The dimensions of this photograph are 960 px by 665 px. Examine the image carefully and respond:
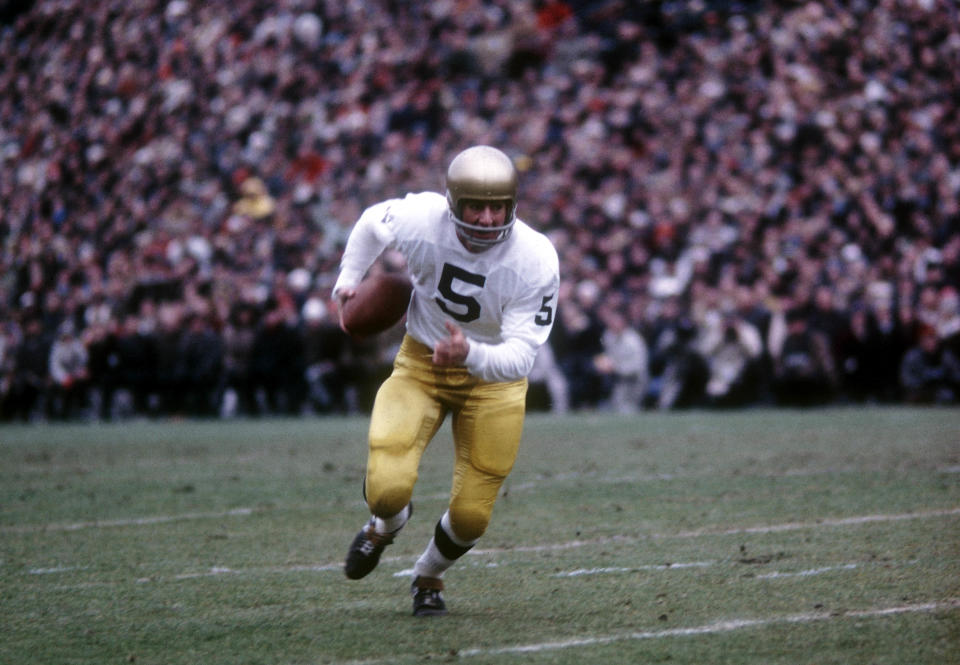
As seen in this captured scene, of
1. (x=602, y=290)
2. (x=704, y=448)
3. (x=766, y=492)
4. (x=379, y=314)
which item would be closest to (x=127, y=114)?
(x=602, y=290)

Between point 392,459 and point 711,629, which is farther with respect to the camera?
point 392,459

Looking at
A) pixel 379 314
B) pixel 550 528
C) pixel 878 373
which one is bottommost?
pixel 878 373

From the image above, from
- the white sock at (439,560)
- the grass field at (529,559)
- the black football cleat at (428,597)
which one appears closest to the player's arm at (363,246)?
the white sock at (439,560)

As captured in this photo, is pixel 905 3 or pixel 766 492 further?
pixel 905 3

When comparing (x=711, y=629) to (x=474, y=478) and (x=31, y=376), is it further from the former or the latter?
(x=31, y=376)

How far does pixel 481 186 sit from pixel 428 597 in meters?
1.56

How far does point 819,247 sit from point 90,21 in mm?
14600

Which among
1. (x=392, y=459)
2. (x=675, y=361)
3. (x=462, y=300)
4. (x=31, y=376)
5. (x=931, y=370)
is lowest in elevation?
(x=931, y=370)

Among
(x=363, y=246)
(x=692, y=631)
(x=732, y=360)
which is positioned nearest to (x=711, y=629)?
(x=692, y=631)

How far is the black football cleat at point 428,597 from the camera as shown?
558 centimetres

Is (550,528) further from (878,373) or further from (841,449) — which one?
(878,373)

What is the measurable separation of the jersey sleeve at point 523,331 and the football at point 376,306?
1.22 ft

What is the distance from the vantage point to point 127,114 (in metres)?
24.4

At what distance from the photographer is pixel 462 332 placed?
215 inches
